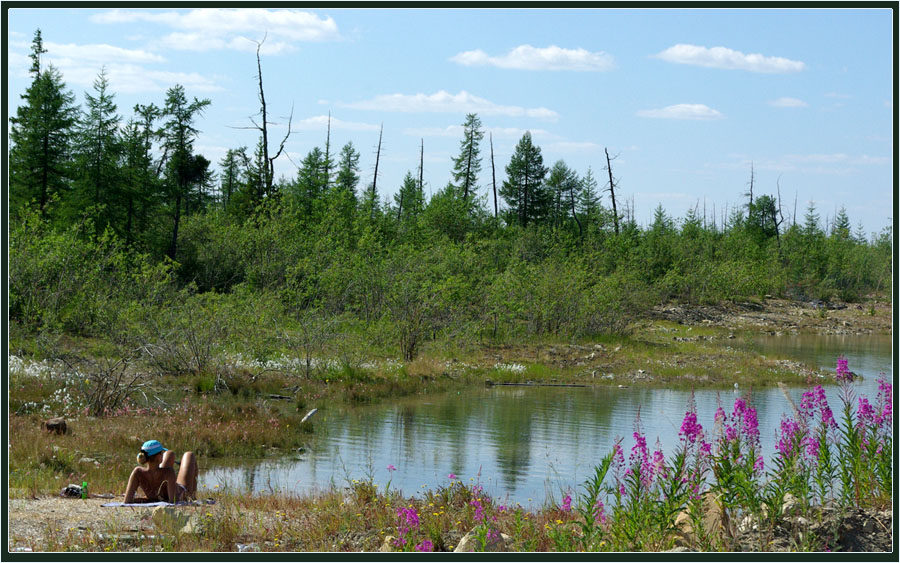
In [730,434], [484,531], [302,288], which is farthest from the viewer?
[302,288]

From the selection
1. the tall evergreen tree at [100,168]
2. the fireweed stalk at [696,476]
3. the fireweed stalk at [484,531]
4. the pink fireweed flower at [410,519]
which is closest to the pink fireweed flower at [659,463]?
the fireweed stalk at [696,476]

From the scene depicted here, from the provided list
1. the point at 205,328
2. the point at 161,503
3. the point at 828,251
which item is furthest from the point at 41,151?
the point at 828,251

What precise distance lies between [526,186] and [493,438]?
6580 centimetres

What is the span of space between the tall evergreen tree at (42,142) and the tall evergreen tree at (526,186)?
46.0 m

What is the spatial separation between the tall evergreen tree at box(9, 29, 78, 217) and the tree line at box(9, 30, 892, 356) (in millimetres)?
93

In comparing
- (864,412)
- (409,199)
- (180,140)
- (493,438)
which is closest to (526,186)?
(409,199)

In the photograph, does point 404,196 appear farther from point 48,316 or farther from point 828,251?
point 48,316

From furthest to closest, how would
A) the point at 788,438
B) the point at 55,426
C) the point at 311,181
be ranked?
the point at 311,181 < the point at 55,426 < the point at 788,438

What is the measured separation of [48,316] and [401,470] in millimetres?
15019

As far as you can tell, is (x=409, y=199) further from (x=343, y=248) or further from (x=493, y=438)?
(x=493, y=438)

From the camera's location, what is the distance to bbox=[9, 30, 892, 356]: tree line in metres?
33.8

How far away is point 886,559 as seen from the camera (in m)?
6.50

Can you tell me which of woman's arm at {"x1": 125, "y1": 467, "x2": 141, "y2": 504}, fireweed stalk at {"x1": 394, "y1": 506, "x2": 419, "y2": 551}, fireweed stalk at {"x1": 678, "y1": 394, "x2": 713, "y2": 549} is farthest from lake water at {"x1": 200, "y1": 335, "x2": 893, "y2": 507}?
fireweed stalk at {"x1": 394, "y1": 506, "x2": 419, "y2": 551}

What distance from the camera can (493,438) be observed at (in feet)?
61.7
